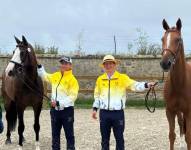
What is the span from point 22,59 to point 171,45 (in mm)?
2718

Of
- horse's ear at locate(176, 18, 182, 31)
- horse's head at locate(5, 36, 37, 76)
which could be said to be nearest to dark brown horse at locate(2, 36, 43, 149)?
horse's head at locate(5, 36, 37, 76)

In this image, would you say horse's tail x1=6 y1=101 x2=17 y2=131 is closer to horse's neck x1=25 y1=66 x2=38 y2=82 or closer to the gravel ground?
the gravel ground

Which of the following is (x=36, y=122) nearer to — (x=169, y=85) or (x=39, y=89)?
(x=39, y=89)

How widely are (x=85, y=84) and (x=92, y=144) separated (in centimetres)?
949

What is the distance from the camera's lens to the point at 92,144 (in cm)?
875

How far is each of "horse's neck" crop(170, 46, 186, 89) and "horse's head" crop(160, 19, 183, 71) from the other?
11.3 inches

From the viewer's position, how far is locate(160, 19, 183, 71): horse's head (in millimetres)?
5965

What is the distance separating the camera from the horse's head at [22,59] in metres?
7.63

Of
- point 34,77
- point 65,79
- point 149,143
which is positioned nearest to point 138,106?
point 149,143

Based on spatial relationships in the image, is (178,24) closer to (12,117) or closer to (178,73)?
(178,73)

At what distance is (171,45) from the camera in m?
6.25

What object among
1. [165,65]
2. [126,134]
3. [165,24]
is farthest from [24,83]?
[165,65]

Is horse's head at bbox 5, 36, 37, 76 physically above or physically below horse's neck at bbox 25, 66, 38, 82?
above

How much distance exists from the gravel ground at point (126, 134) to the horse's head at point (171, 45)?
8.61 ft
